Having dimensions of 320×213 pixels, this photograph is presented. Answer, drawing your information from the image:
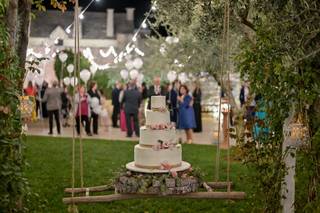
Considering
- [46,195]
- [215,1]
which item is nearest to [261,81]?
[215,1]

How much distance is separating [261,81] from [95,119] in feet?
39.5

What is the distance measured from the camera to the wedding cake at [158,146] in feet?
21.7

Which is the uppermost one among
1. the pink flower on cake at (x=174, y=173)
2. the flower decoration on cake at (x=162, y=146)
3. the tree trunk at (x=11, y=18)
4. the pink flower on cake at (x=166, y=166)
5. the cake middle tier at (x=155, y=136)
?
the tree trunk at (x=11, y=18)

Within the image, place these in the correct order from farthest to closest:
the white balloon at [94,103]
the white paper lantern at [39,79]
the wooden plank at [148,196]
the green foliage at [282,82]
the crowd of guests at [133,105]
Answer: the white paper lantern at [39,79] < the white balloon at [94,103] < the crowd of guests at [133,105] < the wooden plank at [148,196] < the green foliage at [282,82]

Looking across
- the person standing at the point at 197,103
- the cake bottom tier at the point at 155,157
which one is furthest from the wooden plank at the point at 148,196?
the person standing at the point at 197,103

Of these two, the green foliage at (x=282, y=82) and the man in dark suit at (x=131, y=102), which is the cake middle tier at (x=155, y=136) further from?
the man in dark suit at (x=131, y=102)

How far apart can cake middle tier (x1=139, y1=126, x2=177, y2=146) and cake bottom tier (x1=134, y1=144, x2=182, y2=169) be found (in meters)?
0.09

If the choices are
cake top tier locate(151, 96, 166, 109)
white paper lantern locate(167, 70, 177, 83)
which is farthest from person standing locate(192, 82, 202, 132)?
cake top tier locate(151, 96, 166, 109)

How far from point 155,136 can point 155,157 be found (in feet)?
0.93

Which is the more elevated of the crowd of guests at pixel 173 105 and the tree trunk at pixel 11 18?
the tree trunk at pixel 11 18

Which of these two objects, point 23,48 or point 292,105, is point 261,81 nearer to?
point 292,105

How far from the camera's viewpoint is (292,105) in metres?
5.56

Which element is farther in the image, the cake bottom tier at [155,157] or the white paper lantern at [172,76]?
the white paper lantern at [172,76]

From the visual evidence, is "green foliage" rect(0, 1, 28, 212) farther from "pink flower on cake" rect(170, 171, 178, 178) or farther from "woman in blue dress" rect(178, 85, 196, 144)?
"woman in blue dress" rect(178, 85, 196, 144)
